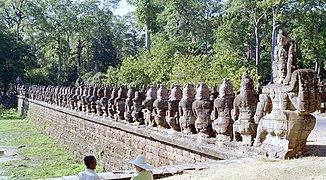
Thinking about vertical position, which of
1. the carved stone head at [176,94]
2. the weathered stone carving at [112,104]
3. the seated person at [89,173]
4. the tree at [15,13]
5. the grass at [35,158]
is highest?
the tree at [15,13]

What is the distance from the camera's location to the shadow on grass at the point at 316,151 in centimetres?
725

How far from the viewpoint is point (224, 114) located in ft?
28.9

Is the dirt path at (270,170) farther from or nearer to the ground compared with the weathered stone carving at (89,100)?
nearer to the ground

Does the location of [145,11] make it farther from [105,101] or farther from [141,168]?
[141,168]

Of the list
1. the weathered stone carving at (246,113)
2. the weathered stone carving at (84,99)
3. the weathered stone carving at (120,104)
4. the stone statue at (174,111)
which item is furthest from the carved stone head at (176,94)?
the weathered stone carving at (84,99)

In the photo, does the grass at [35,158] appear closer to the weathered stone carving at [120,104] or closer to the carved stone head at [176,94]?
the weathered stone carving at [120,104]

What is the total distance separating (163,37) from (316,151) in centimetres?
4213

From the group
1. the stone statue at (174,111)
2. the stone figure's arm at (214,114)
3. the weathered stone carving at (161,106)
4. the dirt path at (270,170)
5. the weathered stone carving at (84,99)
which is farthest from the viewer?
the weathered stone carving at (84,99)

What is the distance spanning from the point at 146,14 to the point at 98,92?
78.6ft

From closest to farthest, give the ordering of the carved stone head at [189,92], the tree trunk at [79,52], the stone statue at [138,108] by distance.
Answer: the carved stone head at [189,92] < the stone statue at [138,108] < the tree trunk at [79,52]

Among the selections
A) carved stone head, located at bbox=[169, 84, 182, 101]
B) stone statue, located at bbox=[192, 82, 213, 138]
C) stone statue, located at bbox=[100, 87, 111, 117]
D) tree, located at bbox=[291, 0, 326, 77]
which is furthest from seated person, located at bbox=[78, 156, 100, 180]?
tree, located at bbox=[291, 0, 326, 77]

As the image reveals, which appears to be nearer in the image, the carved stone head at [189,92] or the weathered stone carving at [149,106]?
the carved stone head at [189,92]

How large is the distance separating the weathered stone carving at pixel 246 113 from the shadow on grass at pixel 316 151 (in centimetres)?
101

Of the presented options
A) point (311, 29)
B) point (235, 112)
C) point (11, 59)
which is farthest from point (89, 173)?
point (11, 59)
